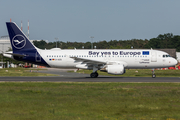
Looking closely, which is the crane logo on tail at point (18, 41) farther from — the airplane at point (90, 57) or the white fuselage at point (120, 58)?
the white fuselage at point (120, 58)

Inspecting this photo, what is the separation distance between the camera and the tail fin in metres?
39.2

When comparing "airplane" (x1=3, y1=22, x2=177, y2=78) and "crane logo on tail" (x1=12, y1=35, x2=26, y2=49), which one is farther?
"crane logo on tail" (x1=12, y1=35, x2=26, y2=49)

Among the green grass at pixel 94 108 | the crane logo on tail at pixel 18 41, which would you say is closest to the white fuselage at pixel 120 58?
the crane logo on tail at pixel 18 41

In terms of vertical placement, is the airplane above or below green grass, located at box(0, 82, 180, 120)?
above

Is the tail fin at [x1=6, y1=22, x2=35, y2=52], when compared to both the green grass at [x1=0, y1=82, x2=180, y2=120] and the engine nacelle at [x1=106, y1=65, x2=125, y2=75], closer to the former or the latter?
the engine nacelle at [x1=106, y1=65, x2=125, y2=75]

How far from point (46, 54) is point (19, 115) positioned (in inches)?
1091

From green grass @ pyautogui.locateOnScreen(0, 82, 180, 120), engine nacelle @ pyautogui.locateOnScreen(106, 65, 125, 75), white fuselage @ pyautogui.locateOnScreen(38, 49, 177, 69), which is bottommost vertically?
green grass @ pyautogui.locateOnScreen(0, 82, 180, 120)

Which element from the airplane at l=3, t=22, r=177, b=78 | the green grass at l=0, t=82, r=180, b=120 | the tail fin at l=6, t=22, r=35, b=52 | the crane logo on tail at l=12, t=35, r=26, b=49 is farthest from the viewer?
the crane logo on tail at l=12, t=35, r=26, b=49

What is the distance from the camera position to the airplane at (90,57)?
38.1m

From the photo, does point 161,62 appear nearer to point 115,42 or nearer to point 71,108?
point 71,108

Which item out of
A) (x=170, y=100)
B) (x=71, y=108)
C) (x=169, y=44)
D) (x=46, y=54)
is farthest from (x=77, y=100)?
(x=169, y=44)

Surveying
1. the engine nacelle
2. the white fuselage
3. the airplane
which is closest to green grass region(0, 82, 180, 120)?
the engine nacelle

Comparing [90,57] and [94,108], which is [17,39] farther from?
[94,108]

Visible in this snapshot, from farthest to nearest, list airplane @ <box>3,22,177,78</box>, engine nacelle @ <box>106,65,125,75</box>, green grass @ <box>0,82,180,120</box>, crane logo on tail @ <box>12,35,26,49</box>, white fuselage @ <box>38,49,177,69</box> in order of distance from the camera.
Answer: crane logo on tail @ <box>12,35,26,49</box> < white fuselage @ <box>38,49,177,69</box> < airplane @ <box>3,22,177,78</box> < engine nacelle @ <box>106,65,125,75</box> < green grass @ <box>0,82,180,120</box>
